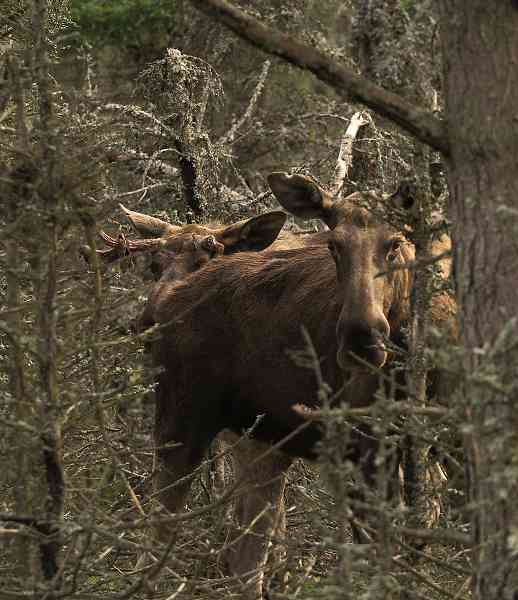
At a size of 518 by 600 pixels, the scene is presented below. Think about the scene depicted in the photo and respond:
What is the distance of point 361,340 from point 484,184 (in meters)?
2.47

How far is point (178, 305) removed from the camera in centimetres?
802

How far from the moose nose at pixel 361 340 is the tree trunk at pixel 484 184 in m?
2.23

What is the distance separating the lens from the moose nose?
6219mm

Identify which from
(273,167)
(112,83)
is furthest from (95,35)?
(273,167)

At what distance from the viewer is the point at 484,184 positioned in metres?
3.88

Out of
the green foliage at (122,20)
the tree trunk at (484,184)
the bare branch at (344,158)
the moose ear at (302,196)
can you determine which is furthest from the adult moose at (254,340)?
the green foliage at (122,20)

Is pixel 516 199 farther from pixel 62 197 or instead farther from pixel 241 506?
pixel 241 506

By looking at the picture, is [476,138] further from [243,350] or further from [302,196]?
[243,350]

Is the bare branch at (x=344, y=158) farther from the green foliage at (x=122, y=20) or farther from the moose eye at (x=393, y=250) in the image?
the green foliage at (x=122, y=20)

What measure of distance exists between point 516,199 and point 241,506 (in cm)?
498

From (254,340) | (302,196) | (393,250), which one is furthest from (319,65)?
(254,340)

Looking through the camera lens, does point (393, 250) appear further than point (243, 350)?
No

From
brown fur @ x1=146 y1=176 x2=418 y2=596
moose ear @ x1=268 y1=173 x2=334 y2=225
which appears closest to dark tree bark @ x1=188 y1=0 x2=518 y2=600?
brown fur @ x1=146 y1=176 x2=418 y2=596

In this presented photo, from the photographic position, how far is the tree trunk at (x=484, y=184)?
3.72 meters
